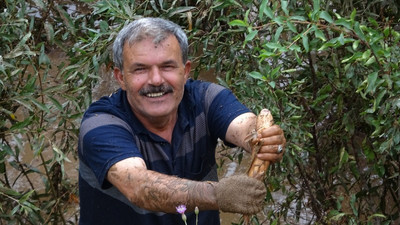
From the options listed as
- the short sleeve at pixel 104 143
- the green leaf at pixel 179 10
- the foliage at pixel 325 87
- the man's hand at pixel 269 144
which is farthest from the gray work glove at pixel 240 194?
the green leaf at pixel 179 10

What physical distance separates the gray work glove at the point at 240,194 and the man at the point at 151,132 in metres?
0.19

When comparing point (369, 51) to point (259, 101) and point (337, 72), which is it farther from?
point (259, 101)

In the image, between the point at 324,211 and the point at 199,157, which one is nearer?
the point at 199,157

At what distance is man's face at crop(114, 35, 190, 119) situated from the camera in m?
3.15

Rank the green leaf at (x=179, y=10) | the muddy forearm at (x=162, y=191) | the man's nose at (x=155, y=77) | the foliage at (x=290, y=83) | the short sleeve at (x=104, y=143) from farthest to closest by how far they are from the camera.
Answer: the green leaf at (x=179, y=10)
the foliage at (x=290, y=83)
the man's nose at (x=155, y=77)
the short sleeve at (x=104, y=143)
the muddy forearm at (x=162, y=191)

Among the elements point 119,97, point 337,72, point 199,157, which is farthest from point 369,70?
point 119,97

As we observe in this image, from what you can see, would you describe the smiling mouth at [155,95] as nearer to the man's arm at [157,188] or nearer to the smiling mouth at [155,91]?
the smiling mouth at [155,91]

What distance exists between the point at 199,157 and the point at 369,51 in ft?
2.66

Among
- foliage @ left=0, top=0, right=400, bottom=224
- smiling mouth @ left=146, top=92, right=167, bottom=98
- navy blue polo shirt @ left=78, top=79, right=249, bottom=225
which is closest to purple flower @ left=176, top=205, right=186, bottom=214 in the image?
navy blue polo shirt @ left=78, top=79, right=249, bottom=225

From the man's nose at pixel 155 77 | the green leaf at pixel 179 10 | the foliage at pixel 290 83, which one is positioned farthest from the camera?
the green leaf at pixel 179 10

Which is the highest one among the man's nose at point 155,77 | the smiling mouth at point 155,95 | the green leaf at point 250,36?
the green leaf at point 250,36

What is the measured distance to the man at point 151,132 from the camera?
290 centimetres

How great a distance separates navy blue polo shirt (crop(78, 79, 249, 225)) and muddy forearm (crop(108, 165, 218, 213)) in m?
0.20

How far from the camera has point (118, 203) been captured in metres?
3.29
